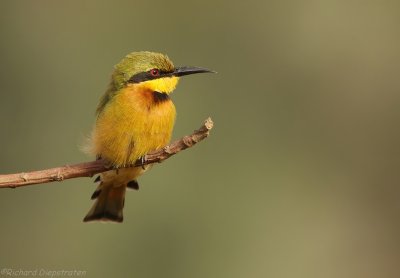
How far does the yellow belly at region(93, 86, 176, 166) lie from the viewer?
12.8 feet

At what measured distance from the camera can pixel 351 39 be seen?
7.32 m

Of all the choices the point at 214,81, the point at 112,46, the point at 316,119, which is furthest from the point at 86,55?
the point at 316,119

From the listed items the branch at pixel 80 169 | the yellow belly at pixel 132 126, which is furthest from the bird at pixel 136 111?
the branch at pixel 80 169

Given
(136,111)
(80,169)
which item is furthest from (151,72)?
(80,169)

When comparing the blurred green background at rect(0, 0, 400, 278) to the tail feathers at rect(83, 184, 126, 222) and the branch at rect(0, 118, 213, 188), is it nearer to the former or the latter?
the tail feathers at rect(83, 184, 126, 222)

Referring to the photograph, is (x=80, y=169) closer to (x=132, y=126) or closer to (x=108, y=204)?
(x=132, y=126)

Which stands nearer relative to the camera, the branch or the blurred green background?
the branch

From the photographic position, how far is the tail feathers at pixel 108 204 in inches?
179

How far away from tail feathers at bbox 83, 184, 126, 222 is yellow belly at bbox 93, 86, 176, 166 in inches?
24.5

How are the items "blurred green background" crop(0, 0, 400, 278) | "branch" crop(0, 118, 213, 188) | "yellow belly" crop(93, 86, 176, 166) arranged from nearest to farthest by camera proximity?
"branch" crop(0, 118, 213, 188), "yellow belly" crop(93, 86, 176, 166), "blurred green background" crop(0, 0, 400, 278)

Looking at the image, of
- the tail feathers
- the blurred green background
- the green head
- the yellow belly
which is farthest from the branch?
the blurred green background

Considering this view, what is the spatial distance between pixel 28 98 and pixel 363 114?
3.13 meters

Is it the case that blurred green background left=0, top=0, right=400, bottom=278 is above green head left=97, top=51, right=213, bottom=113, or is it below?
above

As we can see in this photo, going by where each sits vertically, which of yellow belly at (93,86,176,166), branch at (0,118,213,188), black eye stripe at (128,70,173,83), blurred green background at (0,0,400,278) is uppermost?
blurred green background at (0,0,400,278)
